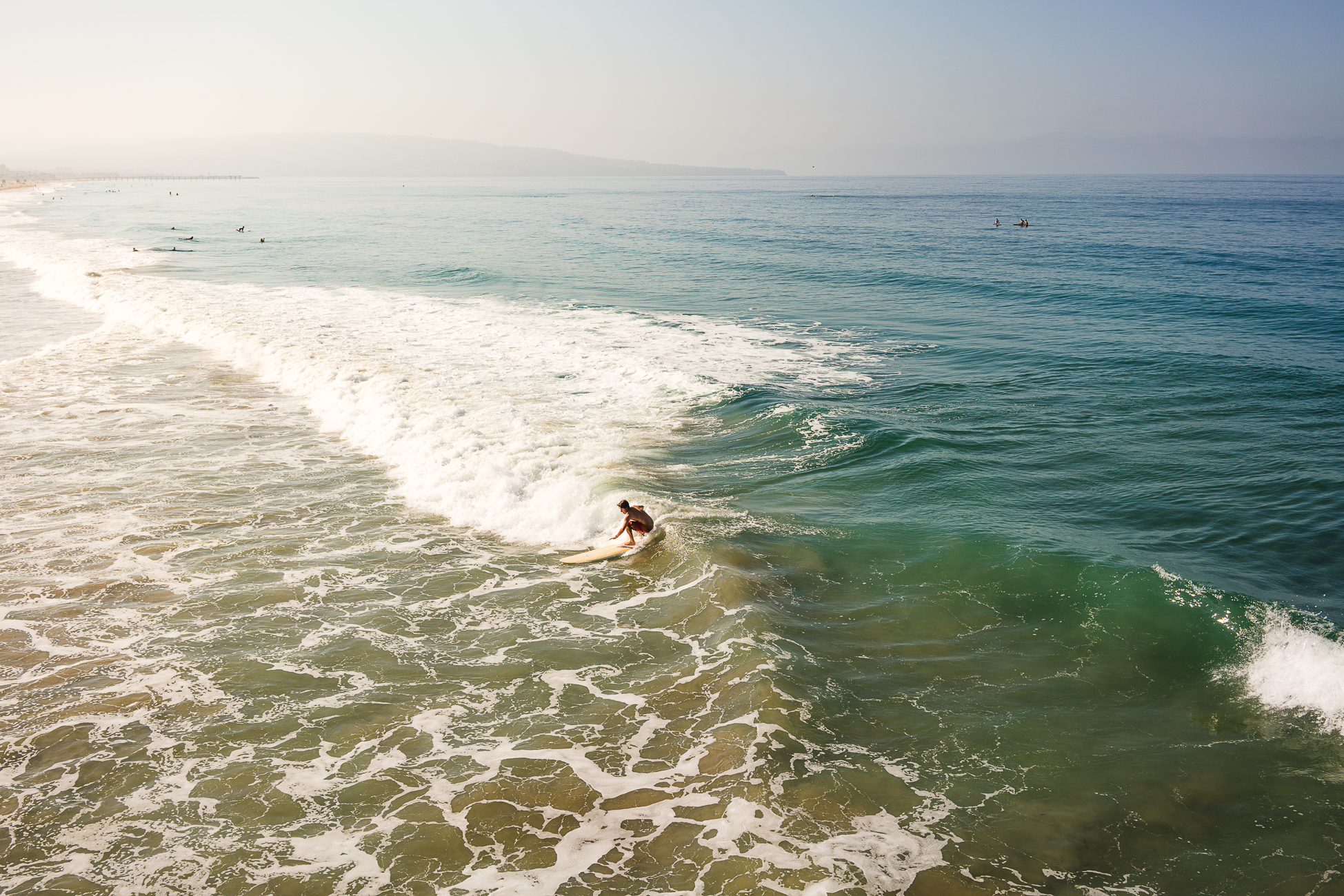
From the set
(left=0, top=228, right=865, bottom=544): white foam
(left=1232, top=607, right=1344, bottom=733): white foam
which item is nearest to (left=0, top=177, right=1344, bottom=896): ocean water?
(left=1232, top=607, right=1344, bottom=733): white foam

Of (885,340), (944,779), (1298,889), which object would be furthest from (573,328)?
(1298,889)

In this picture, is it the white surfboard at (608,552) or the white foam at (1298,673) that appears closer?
the white foam at (1298,673)

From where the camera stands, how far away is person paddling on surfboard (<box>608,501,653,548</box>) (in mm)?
13203

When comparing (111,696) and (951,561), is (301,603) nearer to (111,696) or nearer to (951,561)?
(111,696)

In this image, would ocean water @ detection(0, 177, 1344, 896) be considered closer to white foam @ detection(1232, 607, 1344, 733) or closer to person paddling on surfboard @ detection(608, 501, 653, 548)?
white foam @ detection(1232, 607, 1344, 733)

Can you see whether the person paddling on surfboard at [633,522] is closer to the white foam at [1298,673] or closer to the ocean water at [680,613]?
the ocean water at [680,613]

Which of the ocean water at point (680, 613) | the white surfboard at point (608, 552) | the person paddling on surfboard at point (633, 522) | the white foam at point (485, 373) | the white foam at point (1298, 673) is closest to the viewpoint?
the ocean water at point (680, 613)

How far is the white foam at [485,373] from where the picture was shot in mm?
15867

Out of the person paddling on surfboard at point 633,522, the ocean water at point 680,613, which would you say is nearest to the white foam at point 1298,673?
the ocean water at point 680,613

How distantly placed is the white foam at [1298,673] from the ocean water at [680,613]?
0.17ft

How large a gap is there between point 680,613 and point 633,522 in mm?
2186

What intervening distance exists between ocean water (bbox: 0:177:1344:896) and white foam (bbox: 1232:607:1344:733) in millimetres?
52

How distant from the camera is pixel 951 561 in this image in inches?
511

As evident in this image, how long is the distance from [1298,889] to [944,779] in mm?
3093
